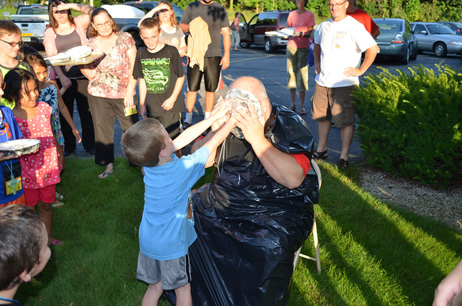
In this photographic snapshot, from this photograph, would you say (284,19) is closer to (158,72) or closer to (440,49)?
(440,49)

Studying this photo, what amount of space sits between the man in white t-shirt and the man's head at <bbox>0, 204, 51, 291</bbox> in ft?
14.0

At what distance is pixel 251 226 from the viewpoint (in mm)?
2719

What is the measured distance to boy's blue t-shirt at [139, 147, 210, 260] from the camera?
97.2 inches

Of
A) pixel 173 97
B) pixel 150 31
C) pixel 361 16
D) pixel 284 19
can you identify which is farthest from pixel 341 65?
pixel 284 19

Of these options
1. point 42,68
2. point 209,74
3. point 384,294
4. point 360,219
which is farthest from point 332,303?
point 209,74

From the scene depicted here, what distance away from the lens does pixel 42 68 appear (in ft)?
14.9

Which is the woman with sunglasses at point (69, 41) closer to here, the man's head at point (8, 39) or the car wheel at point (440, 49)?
the man's head at point (8, 39)

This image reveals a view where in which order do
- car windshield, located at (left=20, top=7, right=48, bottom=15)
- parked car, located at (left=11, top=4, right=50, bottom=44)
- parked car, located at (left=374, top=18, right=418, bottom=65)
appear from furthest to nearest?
car windshield, located at (left=20, top=7, right=48, bottom=15), parked car, located at (left=11, top=4, right=50, bottom=44), parked car, located at (left=374, top=18, right=418, bottom=65)

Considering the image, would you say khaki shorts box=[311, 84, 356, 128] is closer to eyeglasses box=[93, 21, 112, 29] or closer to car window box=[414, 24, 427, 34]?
eyeglasses box=[93, 21, 112, 29]

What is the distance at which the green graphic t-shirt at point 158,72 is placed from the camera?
4762 millimetres

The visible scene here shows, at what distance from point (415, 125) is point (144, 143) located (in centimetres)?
350

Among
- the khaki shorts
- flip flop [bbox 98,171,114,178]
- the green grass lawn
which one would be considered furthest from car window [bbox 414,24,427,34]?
flip flop [bbox 98,171,114,178]

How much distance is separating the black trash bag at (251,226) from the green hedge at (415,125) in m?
2.38

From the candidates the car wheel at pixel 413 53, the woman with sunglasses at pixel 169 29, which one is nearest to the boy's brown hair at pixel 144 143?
the woman with sunglasses at pixel 169 29
